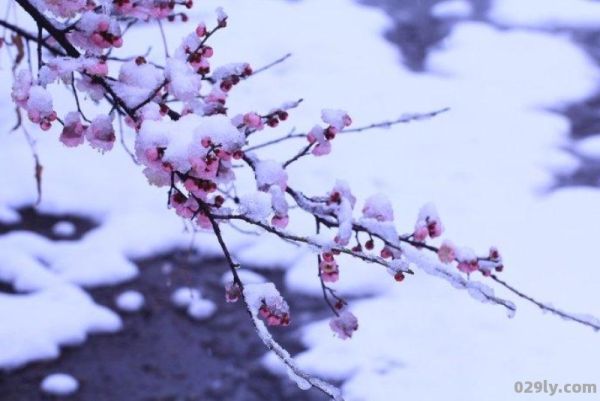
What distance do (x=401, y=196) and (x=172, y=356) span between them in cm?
144

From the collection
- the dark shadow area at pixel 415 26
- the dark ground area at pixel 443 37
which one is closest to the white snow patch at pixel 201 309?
the dark ground area at pixel 443 37

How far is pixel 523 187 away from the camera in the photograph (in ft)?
11.2

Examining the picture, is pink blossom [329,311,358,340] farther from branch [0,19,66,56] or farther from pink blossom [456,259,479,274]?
branch [0,19,66,56]

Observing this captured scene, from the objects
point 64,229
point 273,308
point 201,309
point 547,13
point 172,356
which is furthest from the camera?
point 547,13

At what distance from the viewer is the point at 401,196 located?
3.42m

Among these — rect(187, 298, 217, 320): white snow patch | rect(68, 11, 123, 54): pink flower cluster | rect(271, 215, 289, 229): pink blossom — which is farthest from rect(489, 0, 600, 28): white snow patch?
rect(68, 11, 123, 54): pink flower cluster

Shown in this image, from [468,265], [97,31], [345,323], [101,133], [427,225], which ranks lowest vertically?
[345,323]

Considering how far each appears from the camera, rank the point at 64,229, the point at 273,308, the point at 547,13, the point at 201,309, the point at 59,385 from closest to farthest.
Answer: the point at 273,308 < the point at 59,385 < the point at 201,309 < the point at 64,229 < the point at 547,13

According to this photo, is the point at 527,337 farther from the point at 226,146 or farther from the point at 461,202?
the point at 226,146

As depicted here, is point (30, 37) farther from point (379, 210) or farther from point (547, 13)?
point (547, 13)

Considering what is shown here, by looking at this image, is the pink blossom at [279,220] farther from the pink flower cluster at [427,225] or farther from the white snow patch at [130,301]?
the white snow patch at [130,301]

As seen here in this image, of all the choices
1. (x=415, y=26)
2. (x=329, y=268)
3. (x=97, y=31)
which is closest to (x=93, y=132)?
(x=97, y=31)

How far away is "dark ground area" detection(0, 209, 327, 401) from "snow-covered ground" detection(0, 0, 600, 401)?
7 centimetres

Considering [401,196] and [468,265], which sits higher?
[468,265]
